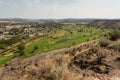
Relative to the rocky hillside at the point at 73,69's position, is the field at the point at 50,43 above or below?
below

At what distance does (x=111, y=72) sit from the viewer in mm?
15578

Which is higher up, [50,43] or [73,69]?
[73,69]

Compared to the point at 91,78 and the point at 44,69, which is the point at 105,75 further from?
the point at 44,69

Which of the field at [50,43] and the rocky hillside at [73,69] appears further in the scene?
the field at [50,43]

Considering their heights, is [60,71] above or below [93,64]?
above

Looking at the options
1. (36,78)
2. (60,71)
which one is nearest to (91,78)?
(60,71)

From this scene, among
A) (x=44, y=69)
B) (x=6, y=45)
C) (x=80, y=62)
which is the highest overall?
(x=44, y=69)

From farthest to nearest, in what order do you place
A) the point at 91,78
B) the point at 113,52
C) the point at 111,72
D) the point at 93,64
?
the point at 113,52, the point at 93,64, the point at 111,72, the point at 91,78

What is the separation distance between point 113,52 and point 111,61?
2694mm

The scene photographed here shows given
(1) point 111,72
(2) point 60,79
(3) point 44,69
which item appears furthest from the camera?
(1) point 111,72

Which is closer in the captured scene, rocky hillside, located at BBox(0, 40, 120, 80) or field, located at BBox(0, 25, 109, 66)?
rocky hillside, located at BBox(0, 40, 120, 80)

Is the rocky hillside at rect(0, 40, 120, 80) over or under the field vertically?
over

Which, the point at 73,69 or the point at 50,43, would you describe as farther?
the point at 50,43

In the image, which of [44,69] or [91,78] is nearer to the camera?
[44,69]
